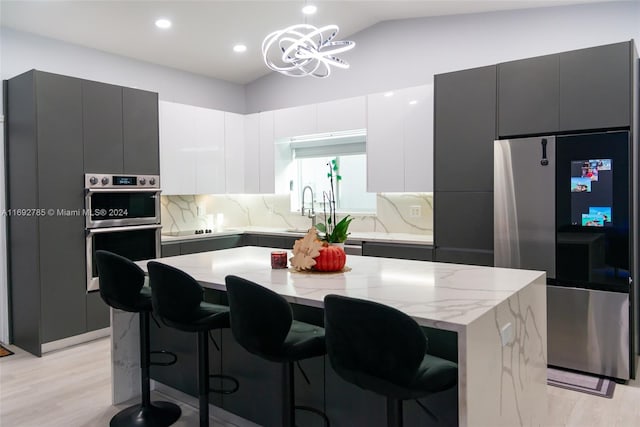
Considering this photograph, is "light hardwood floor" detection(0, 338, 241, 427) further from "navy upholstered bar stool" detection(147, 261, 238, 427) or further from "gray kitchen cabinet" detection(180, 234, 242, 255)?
"gray kitchen cabinet" detection(180, 234, 242, 255)

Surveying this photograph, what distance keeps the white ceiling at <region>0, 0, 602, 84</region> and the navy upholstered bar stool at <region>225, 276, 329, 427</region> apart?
10.2 feet

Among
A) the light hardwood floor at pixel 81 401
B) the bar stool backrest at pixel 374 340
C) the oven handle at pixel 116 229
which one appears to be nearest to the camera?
the bar stool backrest at pixel 374 340

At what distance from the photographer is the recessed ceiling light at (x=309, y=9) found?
4.32 metres

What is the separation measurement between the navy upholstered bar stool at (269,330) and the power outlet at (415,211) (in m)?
3.02

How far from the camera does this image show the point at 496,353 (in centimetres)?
176

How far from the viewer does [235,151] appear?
5742 mm

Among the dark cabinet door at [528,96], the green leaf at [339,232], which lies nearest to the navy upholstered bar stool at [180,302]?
the green leaf at [339,232]

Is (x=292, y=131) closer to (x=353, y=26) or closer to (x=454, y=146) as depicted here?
(x=353, y=26)

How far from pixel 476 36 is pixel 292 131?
86.0 inches

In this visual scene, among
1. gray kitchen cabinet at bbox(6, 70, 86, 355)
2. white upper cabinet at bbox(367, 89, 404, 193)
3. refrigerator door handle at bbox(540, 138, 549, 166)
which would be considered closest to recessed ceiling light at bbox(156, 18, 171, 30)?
gray kitchen cabinet at bbox(6, 70, 86, 355)

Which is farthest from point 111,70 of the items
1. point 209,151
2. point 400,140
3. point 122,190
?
point 400,140

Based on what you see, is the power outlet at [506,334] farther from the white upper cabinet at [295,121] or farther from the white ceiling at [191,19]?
the white upper cabinet at [295,121]

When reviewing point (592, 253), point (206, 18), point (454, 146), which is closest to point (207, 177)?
point (206, 18)

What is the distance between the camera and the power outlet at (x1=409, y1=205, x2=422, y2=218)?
4812 mm
